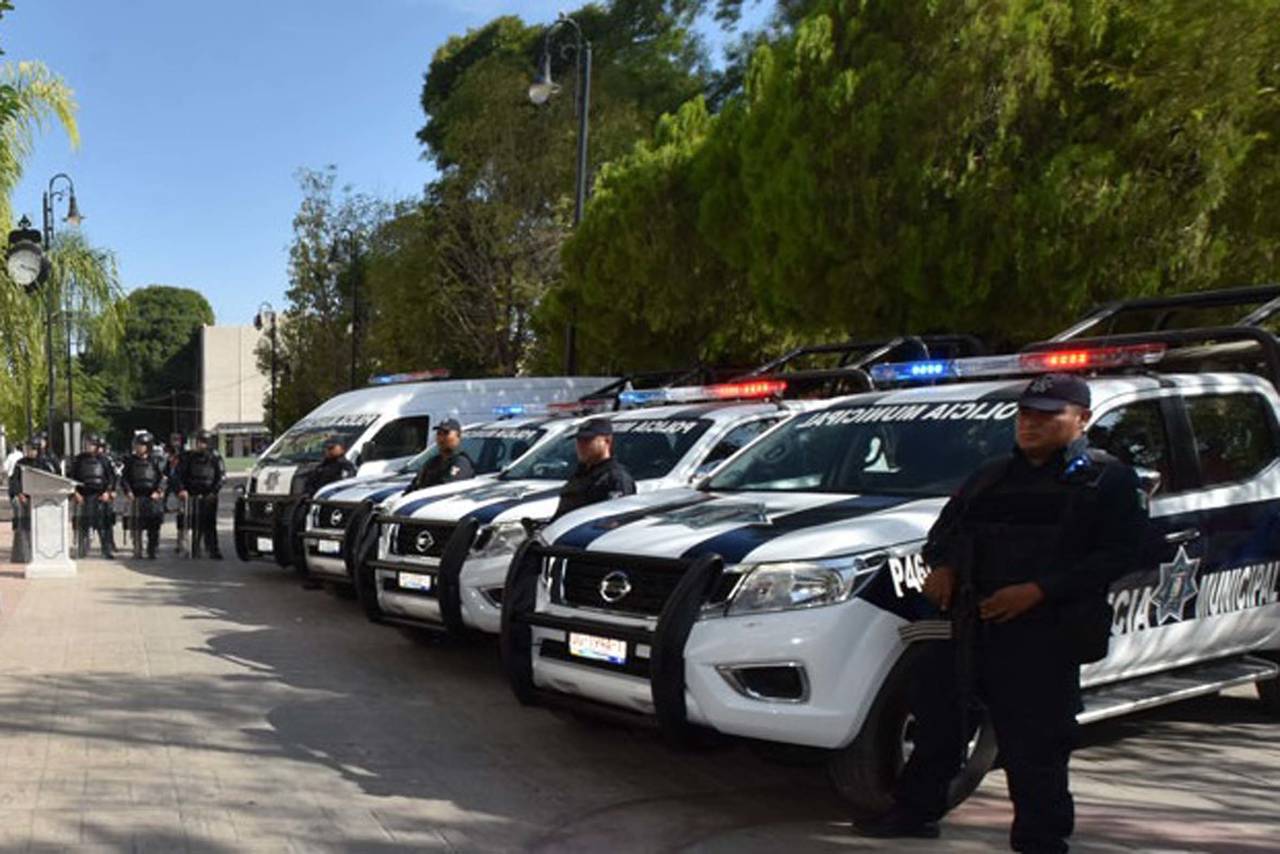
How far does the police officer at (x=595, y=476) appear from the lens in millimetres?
7430

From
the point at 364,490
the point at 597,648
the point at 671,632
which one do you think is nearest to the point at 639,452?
the point at 364,490

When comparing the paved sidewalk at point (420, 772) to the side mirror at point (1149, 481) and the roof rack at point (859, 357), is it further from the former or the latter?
the roof rack at point (859, 357)

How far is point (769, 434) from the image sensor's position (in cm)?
704

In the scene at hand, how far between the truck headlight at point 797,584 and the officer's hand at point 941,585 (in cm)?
42

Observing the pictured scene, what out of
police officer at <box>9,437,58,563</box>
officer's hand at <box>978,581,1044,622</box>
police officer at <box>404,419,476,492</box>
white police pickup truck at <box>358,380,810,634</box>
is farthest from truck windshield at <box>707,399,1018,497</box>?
police officer at <box>9,437,58,563</box>

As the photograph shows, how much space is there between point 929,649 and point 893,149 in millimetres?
9187

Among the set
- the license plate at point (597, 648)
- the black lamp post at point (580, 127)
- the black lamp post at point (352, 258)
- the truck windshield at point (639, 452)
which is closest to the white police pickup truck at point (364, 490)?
the truck windshield at point (639, 452)

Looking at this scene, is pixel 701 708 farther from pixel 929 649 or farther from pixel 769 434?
pixel 769 434

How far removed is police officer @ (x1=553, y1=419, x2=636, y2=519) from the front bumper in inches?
87.2

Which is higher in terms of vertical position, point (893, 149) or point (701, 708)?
point (893, 149)

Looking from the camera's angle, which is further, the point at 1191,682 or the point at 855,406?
the point at 855,406

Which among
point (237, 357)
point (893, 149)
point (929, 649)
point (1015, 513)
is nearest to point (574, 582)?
point (929, 649)

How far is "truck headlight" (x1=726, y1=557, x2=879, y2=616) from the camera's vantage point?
16.0ft

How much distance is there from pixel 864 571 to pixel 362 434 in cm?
1040
